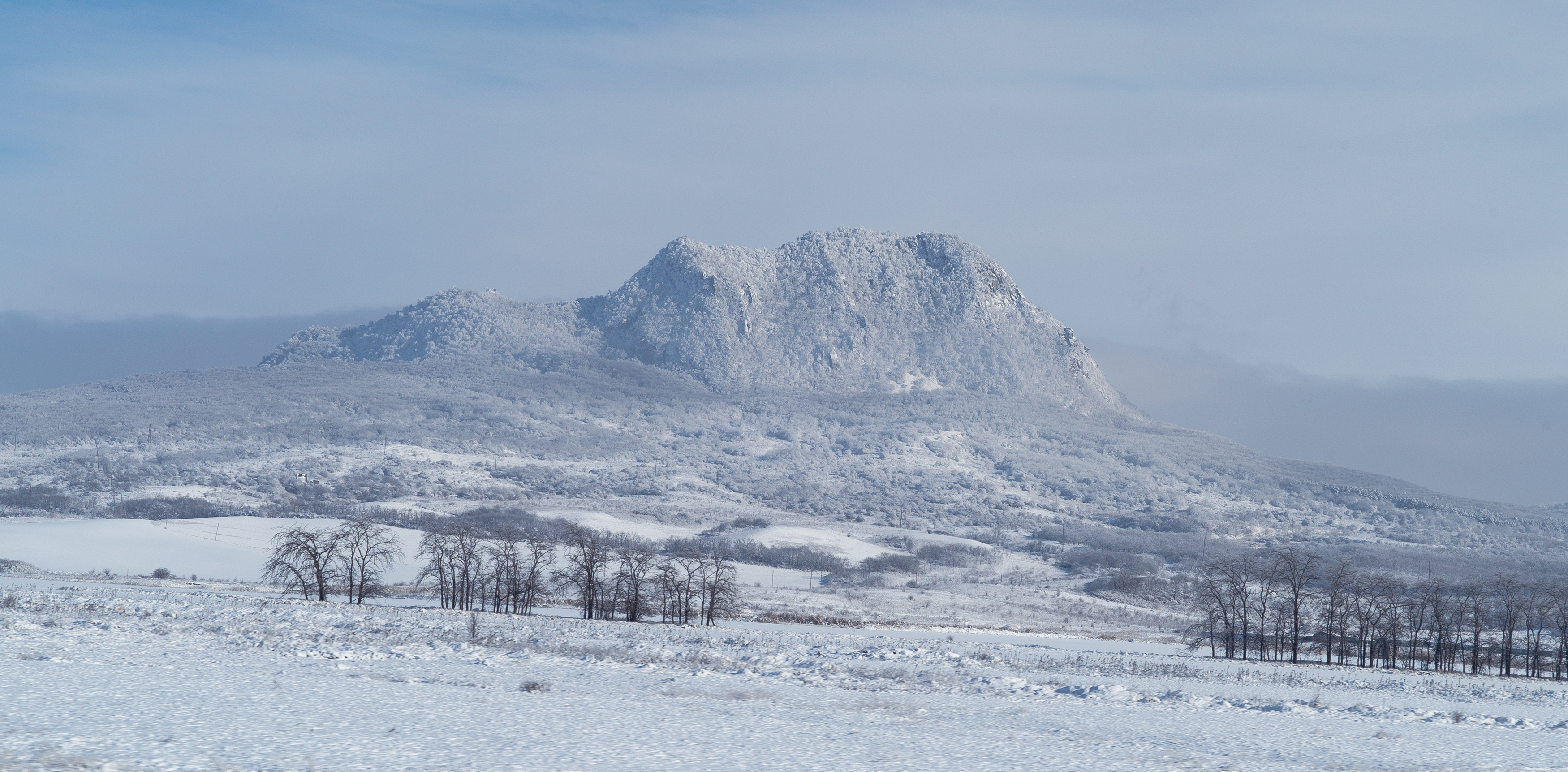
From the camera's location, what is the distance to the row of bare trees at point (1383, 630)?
212ft

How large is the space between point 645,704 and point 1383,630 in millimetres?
61133

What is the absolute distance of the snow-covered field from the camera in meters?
19.4

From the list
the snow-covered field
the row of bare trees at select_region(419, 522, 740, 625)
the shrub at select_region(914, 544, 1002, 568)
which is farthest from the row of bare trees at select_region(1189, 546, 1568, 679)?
the shrub at select_region(914, 544, 1002, 568)

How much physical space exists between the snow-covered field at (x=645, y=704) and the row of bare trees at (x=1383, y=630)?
16.5 meters

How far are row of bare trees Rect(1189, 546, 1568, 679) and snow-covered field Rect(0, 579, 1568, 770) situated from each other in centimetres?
1649

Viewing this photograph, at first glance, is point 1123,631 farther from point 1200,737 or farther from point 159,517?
point 159,517

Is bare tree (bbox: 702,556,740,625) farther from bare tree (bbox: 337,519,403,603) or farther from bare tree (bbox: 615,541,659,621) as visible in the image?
bare tree (bbox: 337,519,403,603)

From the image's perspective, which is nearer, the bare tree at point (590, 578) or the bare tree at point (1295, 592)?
the bare tree at point (1295, 592)

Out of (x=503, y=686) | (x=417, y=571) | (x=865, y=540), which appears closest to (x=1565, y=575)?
(x=865, y=540)

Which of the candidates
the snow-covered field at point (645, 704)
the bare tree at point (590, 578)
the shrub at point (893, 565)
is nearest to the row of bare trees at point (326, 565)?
the bare tree at point (590, 578)

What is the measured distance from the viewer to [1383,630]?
70125 mm

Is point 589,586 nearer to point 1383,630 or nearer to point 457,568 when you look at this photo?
point 457,568

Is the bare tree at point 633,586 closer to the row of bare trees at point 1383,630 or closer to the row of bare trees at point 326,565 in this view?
the row of bare trees at point 326,565

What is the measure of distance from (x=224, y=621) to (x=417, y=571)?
72.9 metres
